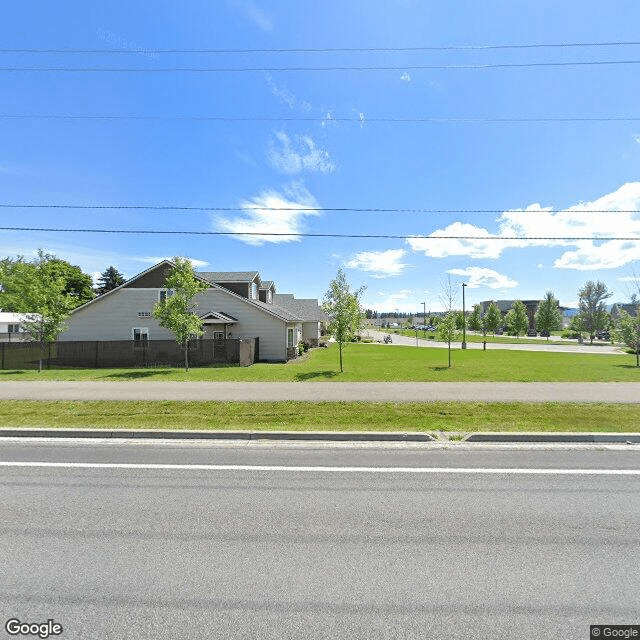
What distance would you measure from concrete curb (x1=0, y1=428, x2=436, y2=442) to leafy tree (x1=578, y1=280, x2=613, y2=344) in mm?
62675

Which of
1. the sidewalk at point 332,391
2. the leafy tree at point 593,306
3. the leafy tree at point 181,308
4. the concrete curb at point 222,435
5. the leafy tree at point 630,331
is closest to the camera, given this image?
the concrete curb at point 222,435

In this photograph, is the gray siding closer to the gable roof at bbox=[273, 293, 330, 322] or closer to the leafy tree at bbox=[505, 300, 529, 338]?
the gable roof at bbox=[273, 293, 330, 322]

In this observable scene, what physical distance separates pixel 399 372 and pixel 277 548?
1391cm

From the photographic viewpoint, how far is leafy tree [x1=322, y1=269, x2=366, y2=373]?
18.5 m

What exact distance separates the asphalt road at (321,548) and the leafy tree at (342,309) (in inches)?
507

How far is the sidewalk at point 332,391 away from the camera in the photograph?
34.7 ft

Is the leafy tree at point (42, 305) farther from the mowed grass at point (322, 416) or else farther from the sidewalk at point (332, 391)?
the mowed grass at point (322, 416)

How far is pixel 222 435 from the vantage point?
7.17 metres

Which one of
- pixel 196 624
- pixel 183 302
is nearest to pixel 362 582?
pixel 196 624

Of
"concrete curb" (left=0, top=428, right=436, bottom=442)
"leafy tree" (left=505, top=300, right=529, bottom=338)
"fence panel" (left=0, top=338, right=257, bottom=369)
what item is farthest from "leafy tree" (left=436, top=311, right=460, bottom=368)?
"leafy tree" (left=505, top=300, right=529, bottom=338)

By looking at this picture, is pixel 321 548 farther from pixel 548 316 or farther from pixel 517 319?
pixel 548 316

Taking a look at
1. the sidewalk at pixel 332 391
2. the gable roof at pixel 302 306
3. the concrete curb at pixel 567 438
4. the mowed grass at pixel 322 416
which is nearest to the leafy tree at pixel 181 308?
the sidewalk at pixel 332 391

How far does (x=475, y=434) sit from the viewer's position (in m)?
7.05

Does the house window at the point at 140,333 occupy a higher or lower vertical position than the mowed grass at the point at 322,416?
higher
